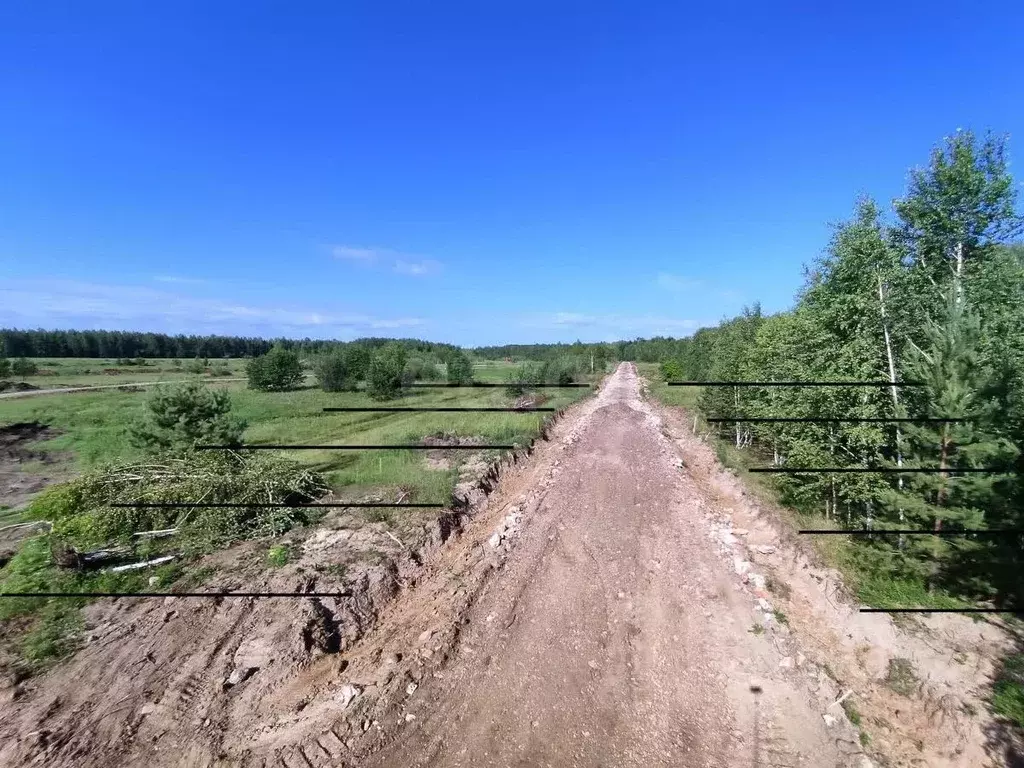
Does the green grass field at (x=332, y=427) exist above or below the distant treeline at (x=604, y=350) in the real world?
below

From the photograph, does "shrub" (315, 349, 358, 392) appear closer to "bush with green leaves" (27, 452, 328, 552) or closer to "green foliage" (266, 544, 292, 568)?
"bush with green leaves" (27, 452, 328, 552)

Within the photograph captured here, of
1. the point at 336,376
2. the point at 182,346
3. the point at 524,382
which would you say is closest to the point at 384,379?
the point at 336,376

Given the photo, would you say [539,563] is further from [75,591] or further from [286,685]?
[75,591]

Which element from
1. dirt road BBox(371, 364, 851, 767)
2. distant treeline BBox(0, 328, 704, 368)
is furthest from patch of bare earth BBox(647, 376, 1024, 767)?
distant treeline BBox(0, 328, 704, 368)

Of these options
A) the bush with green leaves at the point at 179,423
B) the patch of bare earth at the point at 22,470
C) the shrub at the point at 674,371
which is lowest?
the patch of bare earth at the point at 22,470

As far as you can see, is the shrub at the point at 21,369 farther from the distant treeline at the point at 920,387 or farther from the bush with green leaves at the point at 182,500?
the distant treeline at the point at 920,387

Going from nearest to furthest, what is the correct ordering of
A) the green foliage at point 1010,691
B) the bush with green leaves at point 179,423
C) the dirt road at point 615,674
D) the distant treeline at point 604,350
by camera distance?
the dirt road at point 615,674 → the green foliage at point 1010,691 → the bush with green leaves at point 179,423 → the distant treeline at point 604,350
